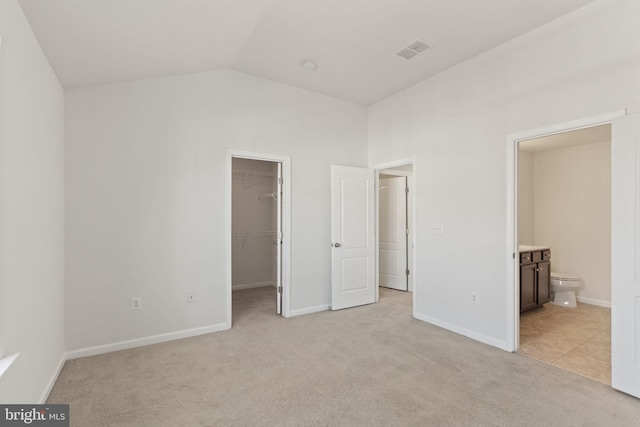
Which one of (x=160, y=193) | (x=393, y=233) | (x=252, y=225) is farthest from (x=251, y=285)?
(x=160, y=193)

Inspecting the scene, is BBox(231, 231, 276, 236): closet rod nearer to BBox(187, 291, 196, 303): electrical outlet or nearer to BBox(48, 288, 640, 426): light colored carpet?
BBox(187, 291, 196, 303): electrical outlet

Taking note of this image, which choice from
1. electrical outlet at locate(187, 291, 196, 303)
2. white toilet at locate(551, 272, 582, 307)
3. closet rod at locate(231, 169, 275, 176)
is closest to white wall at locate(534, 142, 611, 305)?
white toilet at locate(551, 272, 582, 307)

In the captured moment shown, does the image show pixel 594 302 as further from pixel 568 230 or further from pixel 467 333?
pixel 467 333

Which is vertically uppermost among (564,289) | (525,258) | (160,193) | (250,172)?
(250,172)

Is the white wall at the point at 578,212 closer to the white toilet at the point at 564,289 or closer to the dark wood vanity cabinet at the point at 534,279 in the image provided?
the white toilet at the point at 564,289

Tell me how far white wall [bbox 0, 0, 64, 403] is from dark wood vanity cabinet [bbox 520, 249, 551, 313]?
488 cm

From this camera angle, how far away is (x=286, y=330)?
3643 mm

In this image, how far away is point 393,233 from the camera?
19.0ft

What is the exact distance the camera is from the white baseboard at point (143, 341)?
296cm

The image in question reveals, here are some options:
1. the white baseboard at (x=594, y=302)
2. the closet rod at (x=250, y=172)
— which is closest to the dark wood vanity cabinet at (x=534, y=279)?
the white baseboard at (x=594, y=302)

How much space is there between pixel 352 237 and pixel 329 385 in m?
2.38

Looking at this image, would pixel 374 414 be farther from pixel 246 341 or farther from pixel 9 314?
pixel 9 314

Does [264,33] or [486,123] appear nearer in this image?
[264,33]

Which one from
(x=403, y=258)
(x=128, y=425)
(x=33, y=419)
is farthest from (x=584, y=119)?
(x=33, y=419)
